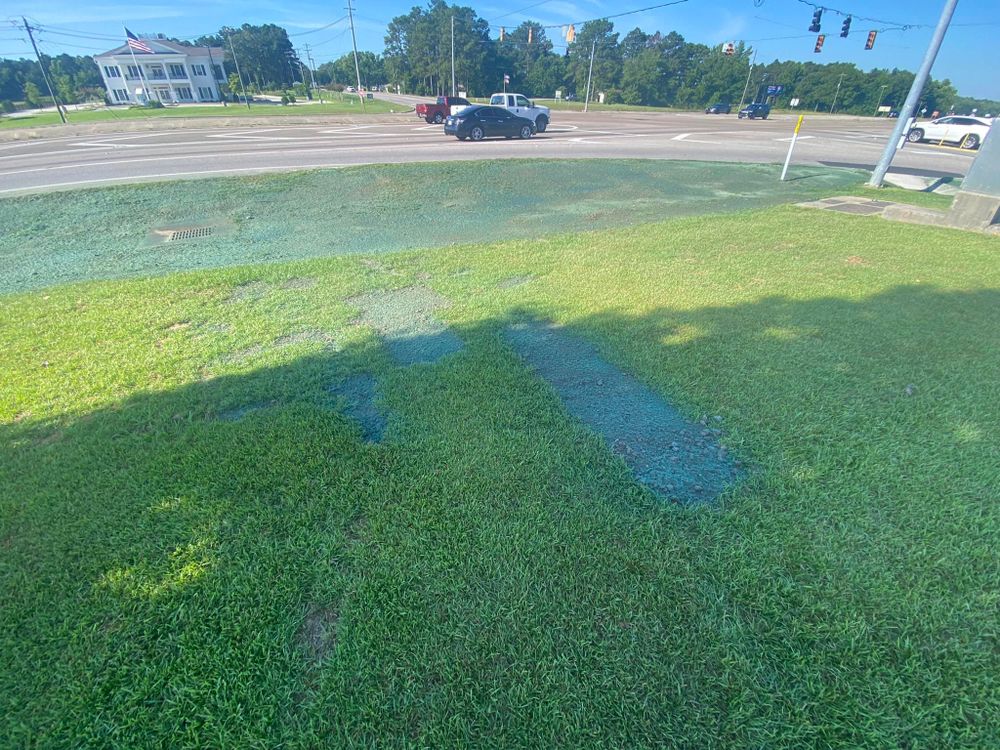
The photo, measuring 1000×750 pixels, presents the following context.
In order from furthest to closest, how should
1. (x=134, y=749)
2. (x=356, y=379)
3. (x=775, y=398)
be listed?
(x=356, y=379)
(x=775, y=398)
(x=134, y=749)

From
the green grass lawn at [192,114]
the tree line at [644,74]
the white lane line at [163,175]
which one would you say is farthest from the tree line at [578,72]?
the white lane line at [163,175]

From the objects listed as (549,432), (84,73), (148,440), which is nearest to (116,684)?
(148,440)

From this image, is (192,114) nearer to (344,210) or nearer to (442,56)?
(344,210)

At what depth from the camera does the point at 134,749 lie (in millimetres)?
1551

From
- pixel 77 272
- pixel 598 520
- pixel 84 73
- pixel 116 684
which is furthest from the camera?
pixel 84 73

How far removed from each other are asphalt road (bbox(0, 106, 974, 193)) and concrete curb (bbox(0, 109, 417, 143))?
7.63 ft

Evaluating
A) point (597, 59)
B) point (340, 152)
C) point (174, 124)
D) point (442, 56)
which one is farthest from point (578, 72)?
point (340, 152)

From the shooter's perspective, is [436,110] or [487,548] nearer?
Result: [487,548]

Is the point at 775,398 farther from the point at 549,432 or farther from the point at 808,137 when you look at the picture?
the point at 808,137

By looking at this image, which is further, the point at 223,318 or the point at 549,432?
the point at 223,318

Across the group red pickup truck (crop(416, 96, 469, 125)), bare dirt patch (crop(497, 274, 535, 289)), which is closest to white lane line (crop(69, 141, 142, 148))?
red pickup truck (crop(416, 96, 469, 125))

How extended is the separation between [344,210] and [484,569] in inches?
339

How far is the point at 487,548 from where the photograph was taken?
2.20m

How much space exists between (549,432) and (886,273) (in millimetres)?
5309
